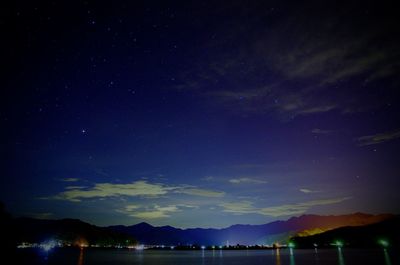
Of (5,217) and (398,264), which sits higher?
(5,217)

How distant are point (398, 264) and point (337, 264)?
15452mm

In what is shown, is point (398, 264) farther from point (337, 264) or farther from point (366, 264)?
point (337, 264)

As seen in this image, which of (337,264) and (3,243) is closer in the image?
(337,264)

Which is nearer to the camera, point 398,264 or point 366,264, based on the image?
point 398,264

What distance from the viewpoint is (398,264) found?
240 feet

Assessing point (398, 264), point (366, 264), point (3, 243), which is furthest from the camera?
point (3, 243)

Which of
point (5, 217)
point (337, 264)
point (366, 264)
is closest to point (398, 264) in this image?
point (366, 264)

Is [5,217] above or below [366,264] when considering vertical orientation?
above

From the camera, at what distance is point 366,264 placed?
82125mm

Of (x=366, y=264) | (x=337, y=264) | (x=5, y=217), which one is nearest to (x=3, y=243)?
(x=5, y=217)

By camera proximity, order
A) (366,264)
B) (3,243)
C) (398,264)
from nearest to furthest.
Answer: (398,264) → (366,264) → (3,243)

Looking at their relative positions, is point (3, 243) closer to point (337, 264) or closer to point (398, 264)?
point (337, 264)

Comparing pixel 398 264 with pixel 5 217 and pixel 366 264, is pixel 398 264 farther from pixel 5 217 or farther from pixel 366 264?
pixel 5 217

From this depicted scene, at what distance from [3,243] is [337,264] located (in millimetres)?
97660
